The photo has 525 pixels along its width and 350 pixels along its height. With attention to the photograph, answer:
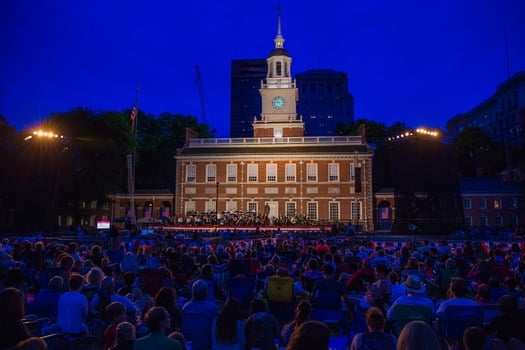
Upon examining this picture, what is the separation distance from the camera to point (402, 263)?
1242 cm

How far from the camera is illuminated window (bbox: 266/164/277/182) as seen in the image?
1769 inches

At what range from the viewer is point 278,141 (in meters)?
47.7

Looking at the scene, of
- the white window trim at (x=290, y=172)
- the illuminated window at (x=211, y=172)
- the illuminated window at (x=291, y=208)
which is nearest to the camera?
the illuminated window at (x=291, y=208)

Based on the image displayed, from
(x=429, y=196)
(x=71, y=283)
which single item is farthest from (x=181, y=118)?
(x=71, y=283)

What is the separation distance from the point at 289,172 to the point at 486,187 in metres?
25.4

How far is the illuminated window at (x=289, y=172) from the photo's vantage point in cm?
4473

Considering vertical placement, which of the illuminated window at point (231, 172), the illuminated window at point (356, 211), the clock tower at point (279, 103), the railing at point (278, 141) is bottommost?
the illuminated window at point (356, 211)

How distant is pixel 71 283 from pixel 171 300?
A: 142 centimetres

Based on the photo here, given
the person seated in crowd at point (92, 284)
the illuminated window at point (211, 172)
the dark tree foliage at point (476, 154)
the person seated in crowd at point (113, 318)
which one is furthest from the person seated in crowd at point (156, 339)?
the dark tree foliage at point (476, 154)

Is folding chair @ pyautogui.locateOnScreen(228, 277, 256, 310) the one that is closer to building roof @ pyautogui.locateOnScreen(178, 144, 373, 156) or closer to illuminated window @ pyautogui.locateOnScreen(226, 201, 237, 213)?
illuminated window @ pyautogui.locateOnScreen(226, 201, 237, 213)

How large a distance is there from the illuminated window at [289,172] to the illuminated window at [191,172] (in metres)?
9.83

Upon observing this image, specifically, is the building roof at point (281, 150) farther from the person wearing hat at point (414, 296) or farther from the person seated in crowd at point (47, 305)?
the person seated in crowd at point (47, 305)

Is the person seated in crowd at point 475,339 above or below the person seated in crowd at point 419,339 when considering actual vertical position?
below

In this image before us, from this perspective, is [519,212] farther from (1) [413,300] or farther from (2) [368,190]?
(1) [413,300]
